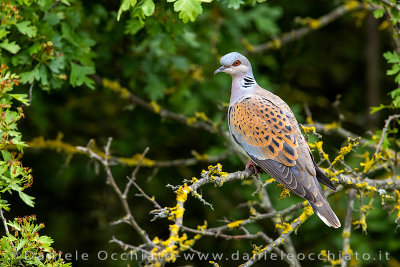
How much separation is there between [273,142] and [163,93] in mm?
2316

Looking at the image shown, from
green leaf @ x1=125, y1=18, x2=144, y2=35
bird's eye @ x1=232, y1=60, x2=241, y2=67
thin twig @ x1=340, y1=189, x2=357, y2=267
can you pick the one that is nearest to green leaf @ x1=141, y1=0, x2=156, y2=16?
green leaf @ x1=125, y1=18, x2=144, y2=35

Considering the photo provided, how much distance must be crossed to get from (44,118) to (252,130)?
10.4 feet

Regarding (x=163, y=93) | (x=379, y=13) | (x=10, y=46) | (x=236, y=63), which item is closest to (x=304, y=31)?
(x=163, y=93)

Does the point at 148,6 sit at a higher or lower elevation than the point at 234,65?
lower

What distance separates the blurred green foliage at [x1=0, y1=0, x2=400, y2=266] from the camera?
15.3 feet

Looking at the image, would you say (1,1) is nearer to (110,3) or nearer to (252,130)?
(110,3)

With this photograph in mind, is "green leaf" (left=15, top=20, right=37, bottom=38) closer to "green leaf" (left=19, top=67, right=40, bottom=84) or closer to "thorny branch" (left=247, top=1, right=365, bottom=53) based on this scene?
"green leaf" (left=19, top=67, right=40, bottom=84)

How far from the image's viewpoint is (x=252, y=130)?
4336 millimetres

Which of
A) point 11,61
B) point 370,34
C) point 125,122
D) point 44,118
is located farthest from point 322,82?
point 11,61

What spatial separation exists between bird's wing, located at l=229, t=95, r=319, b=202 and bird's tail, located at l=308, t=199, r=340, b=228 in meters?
0.05

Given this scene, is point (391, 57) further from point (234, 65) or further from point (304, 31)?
point (304, 31)

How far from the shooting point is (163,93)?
246 inches

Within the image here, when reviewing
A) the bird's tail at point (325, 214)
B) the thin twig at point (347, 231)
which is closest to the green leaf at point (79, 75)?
the bird's tail at point (325, 214)

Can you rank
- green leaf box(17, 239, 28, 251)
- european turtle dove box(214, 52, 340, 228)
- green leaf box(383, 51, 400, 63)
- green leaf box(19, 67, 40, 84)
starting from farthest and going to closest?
green leaf box(383, 51, 400, 63) < green leaf box(19, 67, 40, 84) < european turtle dove box(214, 52, 340, 228) < green leaf box(17, 239, 28, 251)
